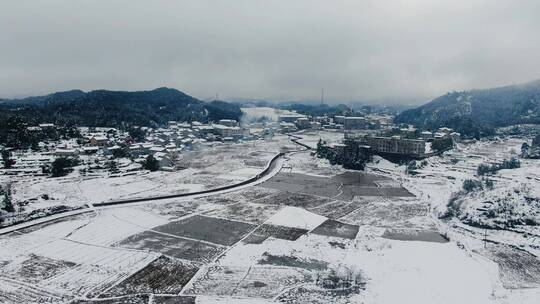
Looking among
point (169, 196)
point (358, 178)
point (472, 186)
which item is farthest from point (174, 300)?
point (358, 178)

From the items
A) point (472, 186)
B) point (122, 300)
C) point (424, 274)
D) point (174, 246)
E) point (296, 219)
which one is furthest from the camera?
point (472, 186)

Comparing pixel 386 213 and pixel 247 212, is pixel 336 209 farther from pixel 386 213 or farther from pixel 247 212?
pixel 247 212

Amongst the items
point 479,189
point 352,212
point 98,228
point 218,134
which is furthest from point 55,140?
point 479,189

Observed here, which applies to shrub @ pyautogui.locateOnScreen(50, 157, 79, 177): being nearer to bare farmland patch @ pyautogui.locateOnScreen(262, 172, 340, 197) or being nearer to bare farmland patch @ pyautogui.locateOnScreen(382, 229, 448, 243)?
bare farmland patch @ pyautogui.locateOnScreen(262, 172, 340, 197)

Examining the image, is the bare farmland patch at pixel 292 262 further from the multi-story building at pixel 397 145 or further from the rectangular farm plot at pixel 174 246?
the multi-story building at pixel 397 145

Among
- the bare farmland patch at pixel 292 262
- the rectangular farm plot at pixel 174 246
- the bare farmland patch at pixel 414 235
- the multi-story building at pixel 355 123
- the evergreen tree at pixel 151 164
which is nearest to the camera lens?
the bare farmland patch at pixel 292 262

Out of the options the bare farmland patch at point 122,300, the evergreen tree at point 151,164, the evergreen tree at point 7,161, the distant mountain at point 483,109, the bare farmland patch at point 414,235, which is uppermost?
the distant mountain at point 483,109

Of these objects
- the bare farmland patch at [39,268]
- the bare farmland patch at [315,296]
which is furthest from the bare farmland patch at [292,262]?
the bare farmland patch at [39,268]
